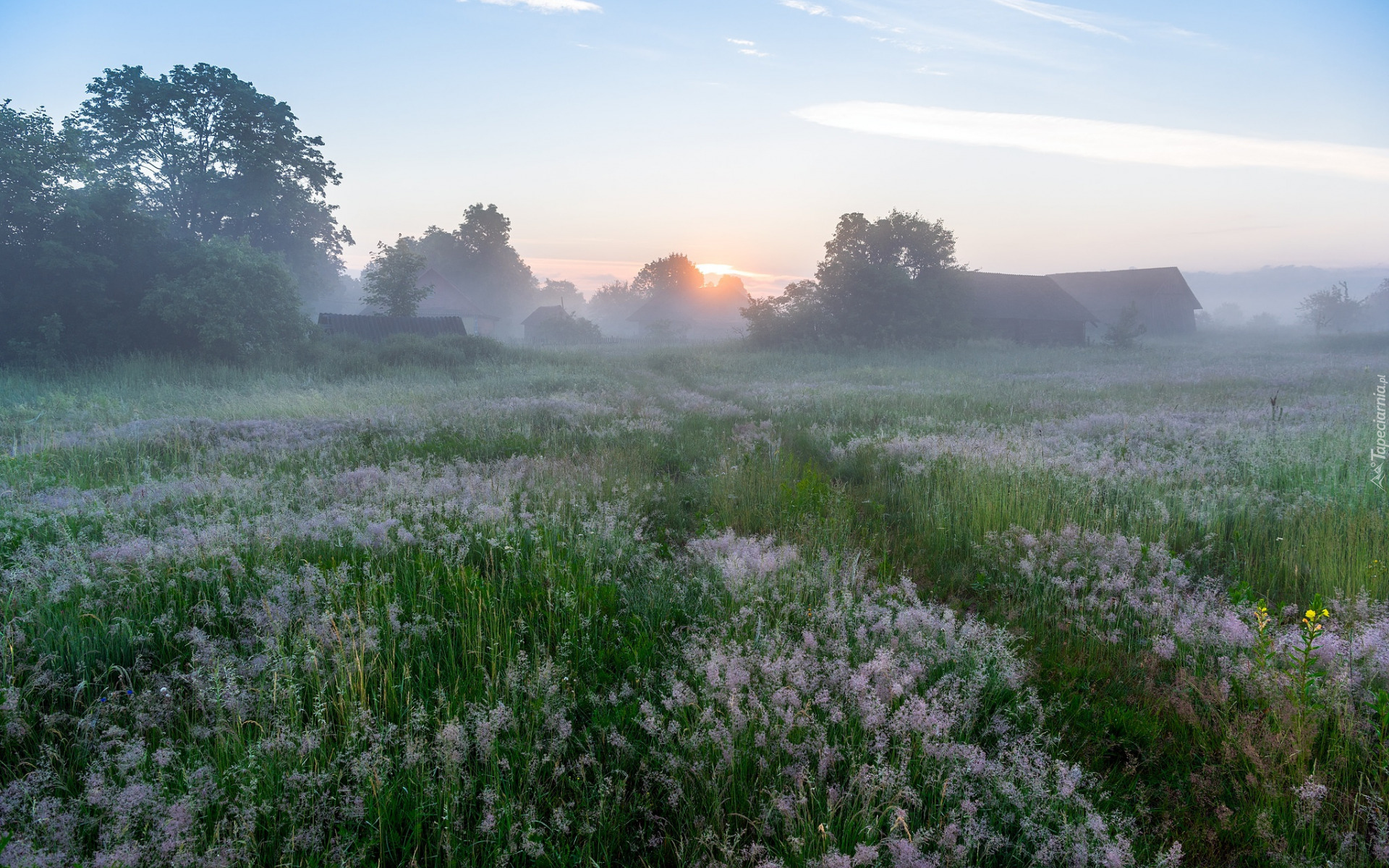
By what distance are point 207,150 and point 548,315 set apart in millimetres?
34558

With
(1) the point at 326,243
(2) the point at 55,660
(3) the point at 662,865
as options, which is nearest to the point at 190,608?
(2) the point at 55,660

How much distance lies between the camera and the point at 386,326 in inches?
1506

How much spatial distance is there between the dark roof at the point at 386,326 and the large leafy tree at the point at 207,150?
18.1ft

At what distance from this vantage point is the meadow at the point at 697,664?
253cm

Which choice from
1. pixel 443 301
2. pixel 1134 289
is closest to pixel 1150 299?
pixel 1134 289

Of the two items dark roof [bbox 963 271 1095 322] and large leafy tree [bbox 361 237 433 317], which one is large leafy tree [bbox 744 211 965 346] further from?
large leafy tree [bbox 361 237 433 317]

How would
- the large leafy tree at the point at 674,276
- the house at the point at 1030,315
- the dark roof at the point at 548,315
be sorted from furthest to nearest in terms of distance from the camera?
the large leafy tree at the point at 674,276 → the dark roof at the point at 548,315 → the house at the point at 1030,315

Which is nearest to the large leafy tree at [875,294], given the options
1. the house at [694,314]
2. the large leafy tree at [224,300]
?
the large leafy tree at [224,300]

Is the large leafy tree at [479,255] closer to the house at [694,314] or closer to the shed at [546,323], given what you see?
the shed at [546,323]

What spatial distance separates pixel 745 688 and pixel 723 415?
11.1 meters

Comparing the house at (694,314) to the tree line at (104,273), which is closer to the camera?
the tree line at (104,273)

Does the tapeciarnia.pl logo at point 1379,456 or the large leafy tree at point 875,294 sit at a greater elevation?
the large leafy tree at point 875,294

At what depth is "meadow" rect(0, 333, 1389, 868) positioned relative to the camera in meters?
2.53

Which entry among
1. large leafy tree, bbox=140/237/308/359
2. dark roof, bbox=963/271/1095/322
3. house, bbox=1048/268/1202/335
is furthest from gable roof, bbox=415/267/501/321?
house, bbox=1048/268/1202/335
